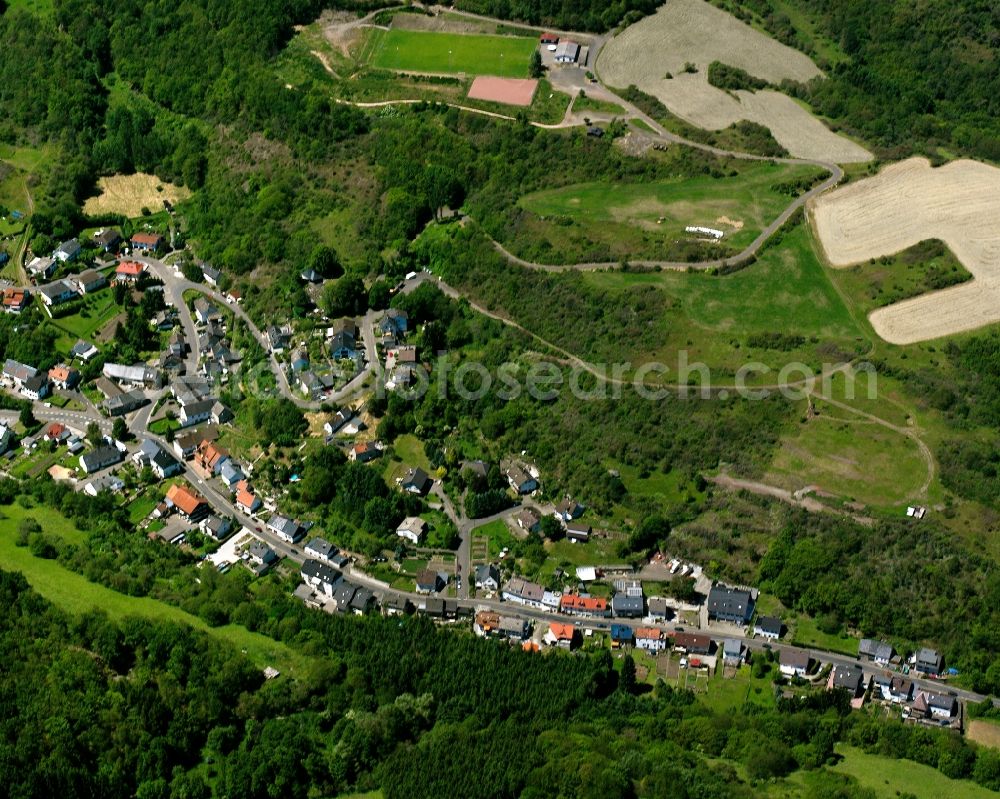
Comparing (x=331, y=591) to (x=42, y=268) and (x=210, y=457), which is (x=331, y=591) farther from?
(x=42, y=268)

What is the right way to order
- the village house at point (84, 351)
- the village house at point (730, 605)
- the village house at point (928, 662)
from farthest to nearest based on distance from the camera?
the village house at point (84, 351) → the village house at point (730, 605) → the village house at point (928, 662)

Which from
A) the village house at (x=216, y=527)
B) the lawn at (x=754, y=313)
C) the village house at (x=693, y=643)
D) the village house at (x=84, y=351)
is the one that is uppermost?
the lawn at (x=754, y=313)

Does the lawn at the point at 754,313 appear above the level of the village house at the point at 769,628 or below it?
above

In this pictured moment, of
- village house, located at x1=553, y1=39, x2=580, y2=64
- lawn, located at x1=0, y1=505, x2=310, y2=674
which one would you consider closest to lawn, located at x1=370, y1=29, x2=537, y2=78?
village house, located at x1=553, y1=39, x2=580, y2=64

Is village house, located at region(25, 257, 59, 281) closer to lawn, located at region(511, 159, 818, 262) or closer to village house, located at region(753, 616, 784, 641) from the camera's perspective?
lawn, located at region(511, 159, 818, 262)

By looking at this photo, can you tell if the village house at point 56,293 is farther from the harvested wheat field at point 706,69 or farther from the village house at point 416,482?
the harvested wheat field at point 706,69

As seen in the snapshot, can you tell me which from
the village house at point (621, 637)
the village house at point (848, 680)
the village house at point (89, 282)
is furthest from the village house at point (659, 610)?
the village house at point (89, 282)
